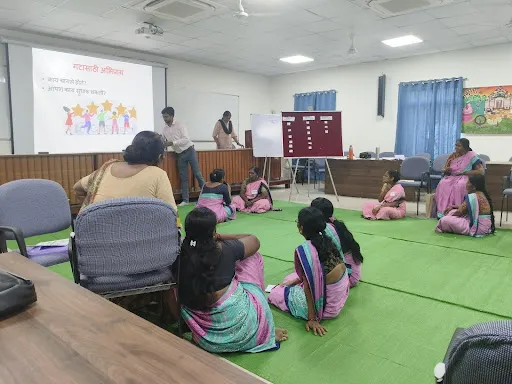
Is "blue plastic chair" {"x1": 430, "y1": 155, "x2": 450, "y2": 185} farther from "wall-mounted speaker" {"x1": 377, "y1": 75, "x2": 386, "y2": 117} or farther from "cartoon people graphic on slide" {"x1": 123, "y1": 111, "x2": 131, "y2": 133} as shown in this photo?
"cartoon people graphic on slide" {"x1": 123, "y1": 111, "x2": 131, "y2": 133}

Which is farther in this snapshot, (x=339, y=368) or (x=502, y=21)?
(x=502, y=21)

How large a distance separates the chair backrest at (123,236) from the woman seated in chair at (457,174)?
4.37 metres

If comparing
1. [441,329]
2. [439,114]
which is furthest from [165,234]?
[439,114]

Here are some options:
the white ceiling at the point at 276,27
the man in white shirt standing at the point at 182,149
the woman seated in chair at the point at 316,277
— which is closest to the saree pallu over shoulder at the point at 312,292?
the woman seated in chair at the point at 316,277

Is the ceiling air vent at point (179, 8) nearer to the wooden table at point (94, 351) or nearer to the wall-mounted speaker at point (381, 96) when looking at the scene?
the wall-mounted speaker at point (381, 96)

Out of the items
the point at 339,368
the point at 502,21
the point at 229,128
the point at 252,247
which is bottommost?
the point at 339,368

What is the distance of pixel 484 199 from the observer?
4.41 m

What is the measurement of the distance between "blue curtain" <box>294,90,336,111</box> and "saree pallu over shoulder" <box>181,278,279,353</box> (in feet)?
26.5

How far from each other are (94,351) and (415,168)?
6258 mm

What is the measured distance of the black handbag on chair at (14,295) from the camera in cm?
86

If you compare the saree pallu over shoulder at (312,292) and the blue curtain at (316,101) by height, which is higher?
the blue curtain at (316,101)

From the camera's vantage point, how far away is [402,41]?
23.5ft

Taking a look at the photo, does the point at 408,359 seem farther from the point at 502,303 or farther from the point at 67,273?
the point at 67,273

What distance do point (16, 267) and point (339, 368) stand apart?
1434 millimetres
